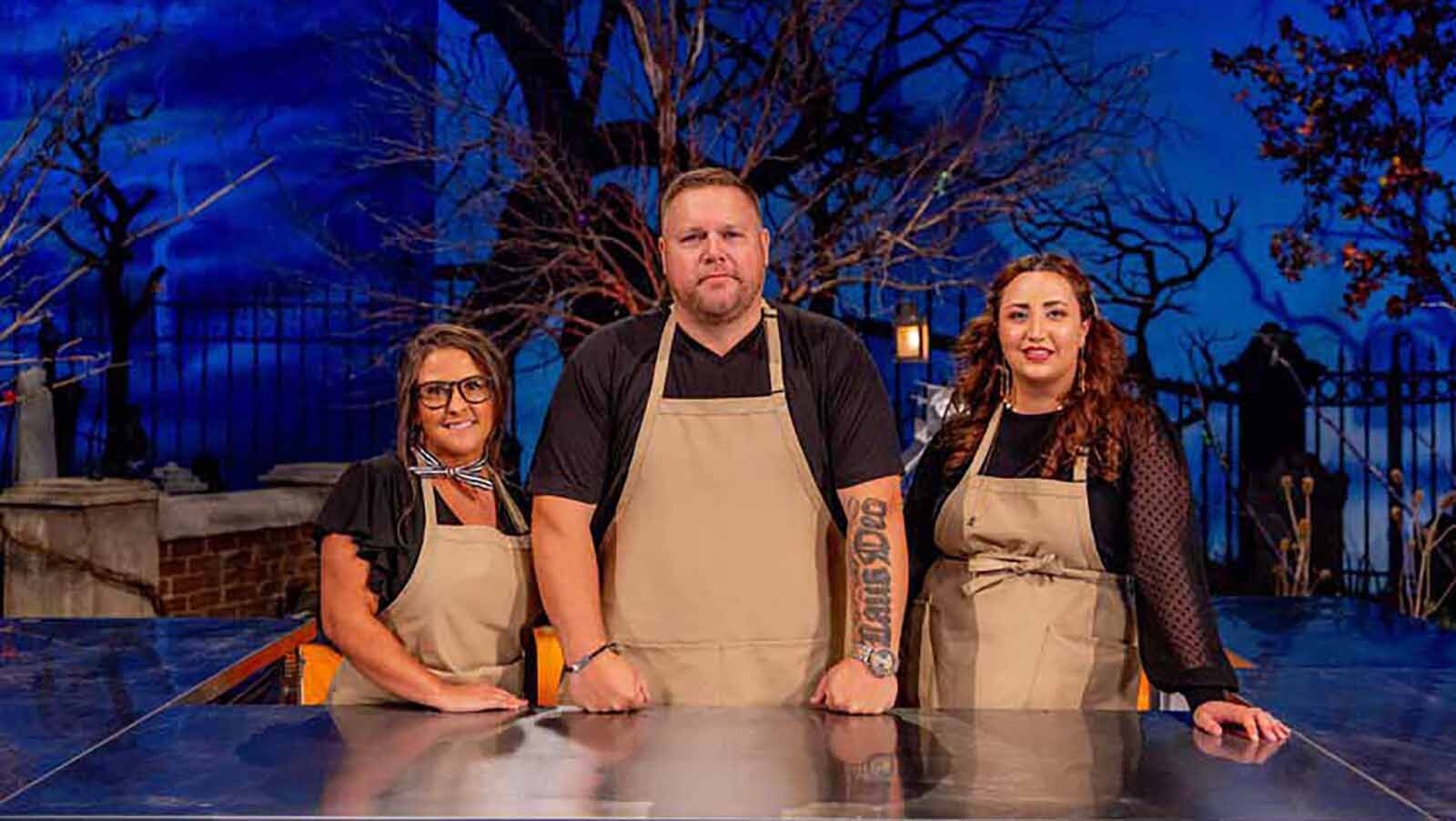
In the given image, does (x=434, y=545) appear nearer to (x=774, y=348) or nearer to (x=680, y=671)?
(x=680, y=671)

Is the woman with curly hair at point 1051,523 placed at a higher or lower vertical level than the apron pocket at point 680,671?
higher

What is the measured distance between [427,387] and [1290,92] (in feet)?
16.1

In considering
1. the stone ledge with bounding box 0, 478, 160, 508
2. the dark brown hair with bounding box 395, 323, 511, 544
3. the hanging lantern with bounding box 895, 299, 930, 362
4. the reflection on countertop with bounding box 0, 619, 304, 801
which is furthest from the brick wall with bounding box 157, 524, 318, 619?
the dark brown hair with bounding box 395, 323, 511, 544

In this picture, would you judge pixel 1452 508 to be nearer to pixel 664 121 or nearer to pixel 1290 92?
pixel 1290 92

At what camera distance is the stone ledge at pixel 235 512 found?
5758mm

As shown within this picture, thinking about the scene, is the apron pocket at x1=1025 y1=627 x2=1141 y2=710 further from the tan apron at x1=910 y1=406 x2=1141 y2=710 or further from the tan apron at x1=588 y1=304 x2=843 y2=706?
the tan apron at x1=588 y1=304 x2=843 y2=706

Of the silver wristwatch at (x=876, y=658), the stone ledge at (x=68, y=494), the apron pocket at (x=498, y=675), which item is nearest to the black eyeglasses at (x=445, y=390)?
the apron pocket at (x=498, y=675)

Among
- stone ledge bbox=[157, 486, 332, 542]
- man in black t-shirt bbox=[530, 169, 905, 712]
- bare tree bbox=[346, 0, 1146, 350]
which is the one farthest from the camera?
bare tree bbox=[346, 0, 1146, 350]

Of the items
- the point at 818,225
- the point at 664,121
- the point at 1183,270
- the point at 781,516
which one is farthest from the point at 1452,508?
the point at 781,516

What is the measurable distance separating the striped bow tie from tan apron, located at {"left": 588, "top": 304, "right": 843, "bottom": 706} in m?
0.26

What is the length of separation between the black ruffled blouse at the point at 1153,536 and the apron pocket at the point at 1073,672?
121mm

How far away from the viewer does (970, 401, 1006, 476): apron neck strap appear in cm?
226

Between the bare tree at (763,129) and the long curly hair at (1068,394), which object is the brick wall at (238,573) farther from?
the long curly hair at (1068,394)

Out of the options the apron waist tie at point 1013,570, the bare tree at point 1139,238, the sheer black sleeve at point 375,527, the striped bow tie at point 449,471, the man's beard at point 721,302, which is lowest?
the apron waist tie at point 1013,570
